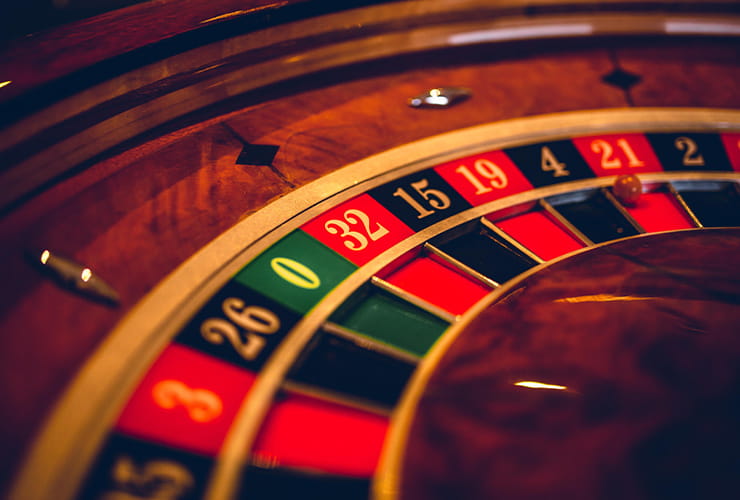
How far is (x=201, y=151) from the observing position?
2006 mm

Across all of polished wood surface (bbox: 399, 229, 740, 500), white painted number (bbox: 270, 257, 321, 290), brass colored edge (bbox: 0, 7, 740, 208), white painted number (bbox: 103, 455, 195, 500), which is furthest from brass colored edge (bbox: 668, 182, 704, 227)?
white painted number (bbox: 103, 455, 195, 500)

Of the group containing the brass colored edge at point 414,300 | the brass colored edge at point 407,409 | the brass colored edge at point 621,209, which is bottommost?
the brass colored edge at point 407,409

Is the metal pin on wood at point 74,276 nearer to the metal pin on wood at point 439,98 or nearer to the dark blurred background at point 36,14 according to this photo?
the dark blurred background at point 36,14

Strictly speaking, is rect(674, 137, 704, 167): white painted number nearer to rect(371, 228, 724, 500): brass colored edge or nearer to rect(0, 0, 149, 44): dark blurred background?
rect(371, 228, 724, 500): brass colored edge

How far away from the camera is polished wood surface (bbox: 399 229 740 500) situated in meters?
1.22

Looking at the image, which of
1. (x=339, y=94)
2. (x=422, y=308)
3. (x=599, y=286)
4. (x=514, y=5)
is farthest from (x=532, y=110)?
(x=422, y=308)

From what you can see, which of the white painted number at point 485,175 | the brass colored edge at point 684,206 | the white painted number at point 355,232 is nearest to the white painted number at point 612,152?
the brass colored edge at point 684,206

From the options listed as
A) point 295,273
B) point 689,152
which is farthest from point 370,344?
point 689,152

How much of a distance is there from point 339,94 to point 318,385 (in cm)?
140

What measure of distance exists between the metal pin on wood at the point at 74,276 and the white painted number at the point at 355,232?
2.25 ft

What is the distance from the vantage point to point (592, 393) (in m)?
1.39

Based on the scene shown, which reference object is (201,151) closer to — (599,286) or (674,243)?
(599,286)

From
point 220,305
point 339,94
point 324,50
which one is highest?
point 324,50

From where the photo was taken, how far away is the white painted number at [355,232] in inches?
71.6
